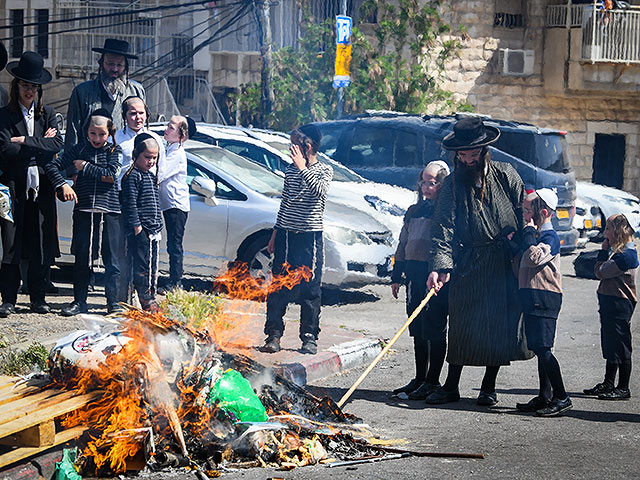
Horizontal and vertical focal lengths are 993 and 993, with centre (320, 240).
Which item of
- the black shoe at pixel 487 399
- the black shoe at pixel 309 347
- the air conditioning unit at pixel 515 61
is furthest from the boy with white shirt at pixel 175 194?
the air conditioning unit at pixel 515 61

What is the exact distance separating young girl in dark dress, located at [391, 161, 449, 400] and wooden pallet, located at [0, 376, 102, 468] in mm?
2913

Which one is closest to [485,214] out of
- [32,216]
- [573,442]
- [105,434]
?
[573,442]

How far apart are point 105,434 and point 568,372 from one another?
479 cm

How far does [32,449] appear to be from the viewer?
16.3 feet

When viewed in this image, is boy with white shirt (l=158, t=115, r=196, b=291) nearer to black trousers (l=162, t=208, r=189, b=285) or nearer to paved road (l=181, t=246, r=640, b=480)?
black trousers (l=162, t=208, r=189, b=285)

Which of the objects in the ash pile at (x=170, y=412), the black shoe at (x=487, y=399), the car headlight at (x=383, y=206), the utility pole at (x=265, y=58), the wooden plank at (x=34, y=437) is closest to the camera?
the wooden plank at (x=34, y=437)

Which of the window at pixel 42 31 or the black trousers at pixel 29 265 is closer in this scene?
the black trousers at pixel 29 265

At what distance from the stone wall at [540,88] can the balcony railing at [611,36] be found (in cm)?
47

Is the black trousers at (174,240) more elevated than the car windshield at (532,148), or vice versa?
the car windshield at (532,148)

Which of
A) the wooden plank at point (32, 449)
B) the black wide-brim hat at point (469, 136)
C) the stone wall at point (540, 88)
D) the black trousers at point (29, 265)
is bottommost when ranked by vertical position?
the wooden plank at point (32, 449)

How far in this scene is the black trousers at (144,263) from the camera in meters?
9.33

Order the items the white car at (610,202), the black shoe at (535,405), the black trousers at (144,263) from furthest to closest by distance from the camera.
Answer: the white car at (610,202), the black trousers at (144,263), the black shoe at (535,405)

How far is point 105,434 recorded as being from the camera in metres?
5.30

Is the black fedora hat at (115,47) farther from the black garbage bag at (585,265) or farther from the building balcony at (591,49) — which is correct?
the building balcony at (591,49)
